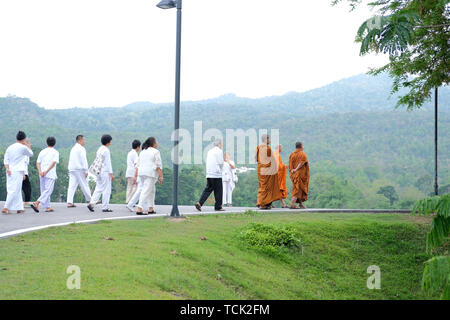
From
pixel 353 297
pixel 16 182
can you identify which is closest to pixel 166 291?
pixel 353 297

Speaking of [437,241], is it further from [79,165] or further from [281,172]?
[281,172]

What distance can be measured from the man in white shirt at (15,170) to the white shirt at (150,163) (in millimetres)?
2855

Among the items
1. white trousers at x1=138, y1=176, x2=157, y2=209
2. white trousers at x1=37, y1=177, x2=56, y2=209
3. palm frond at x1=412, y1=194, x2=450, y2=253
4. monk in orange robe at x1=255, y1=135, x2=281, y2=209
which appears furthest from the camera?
monk in orange robe at x1=255, y1=135, x2=281, y2=209

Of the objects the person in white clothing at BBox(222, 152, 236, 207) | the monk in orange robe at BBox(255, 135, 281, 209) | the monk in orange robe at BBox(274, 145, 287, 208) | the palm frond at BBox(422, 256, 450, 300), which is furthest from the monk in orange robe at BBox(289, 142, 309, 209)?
the palm frond at BBox(422, 256, 450, 300)

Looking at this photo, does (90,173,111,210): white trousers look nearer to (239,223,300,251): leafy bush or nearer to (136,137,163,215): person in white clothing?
(136,137,163,215): person in white clothing

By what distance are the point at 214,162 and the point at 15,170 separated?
536 cm

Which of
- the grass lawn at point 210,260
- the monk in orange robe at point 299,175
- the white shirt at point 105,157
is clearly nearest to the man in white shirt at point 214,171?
the grass lawn at point 210,260

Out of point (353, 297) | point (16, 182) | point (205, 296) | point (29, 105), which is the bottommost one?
point (353, 297)

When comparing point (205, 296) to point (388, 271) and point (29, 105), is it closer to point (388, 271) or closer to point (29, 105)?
point (388, 271)

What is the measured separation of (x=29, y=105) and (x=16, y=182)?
8493 centimetres

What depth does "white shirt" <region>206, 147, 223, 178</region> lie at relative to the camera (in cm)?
1536

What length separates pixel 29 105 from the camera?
92.8 m

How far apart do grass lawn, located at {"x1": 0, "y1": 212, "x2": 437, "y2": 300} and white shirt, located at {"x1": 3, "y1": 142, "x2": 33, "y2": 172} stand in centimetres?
359

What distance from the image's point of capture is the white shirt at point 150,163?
44.1 ft
